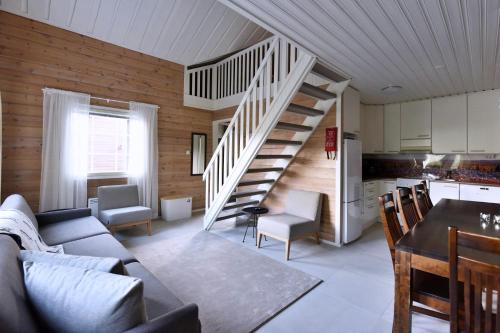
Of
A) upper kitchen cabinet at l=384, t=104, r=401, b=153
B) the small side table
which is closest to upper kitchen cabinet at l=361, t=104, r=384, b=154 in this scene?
upper kitchen cabinet at l=384, t=104, r=401, b=153

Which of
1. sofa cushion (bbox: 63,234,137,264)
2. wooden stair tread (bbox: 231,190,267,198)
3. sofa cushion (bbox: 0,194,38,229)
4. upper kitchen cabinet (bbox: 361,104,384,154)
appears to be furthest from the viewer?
upper kitchen cabinet (bbox: 361,104,384,154)

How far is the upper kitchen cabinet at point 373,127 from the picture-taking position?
5.07 metres

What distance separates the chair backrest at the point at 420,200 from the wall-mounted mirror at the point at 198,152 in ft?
14.2

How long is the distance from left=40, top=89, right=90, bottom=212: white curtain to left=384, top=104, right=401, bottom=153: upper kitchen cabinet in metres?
5.45

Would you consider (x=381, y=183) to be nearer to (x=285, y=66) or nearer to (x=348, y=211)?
(x=348, y=211)

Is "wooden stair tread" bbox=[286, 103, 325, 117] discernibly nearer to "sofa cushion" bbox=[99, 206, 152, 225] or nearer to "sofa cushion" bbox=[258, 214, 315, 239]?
"sofa cushion" bbox=[258, 214, 315, 239]

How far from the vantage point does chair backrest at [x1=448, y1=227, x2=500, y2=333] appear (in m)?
0.99

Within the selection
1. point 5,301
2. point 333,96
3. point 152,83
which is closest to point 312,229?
point 333,96

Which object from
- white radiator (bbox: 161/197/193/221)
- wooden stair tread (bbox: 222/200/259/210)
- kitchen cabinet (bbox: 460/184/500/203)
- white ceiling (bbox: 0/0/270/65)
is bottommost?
white radiator (bbox: 161/197/193/221)

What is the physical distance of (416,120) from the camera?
15.3ft

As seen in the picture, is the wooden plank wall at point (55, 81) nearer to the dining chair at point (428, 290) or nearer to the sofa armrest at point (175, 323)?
the sofa armrest at point (175, 323)

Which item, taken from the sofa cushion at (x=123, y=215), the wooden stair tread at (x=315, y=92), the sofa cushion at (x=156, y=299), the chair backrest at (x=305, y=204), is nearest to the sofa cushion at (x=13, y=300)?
the sofa cushion at (x=156, y=299)

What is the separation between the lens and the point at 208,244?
366 cm

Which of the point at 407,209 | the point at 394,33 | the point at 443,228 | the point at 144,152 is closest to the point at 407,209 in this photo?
the point at 407,209
